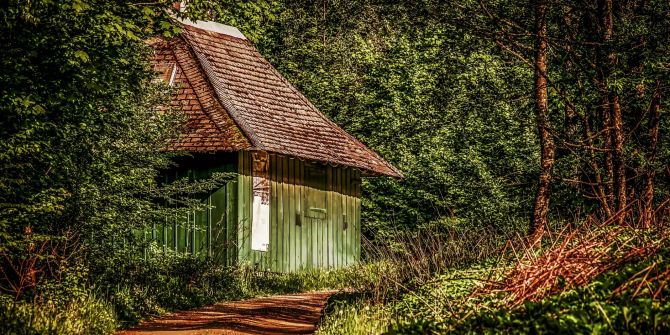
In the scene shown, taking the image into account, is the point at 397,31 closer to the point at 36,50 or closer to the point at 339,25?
the point at 339,25

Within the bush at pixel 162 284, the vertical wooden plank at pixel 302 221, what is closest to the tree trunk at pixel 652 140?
the bush at pixel 162 284

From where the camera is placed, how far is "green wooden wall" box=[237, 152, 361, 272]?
21.2m

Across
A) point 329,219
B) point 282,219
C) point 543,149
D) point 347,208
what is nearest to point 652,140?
point 543,149

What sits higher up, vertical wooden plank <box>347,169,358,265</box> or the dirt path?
vertical wooden plank <box>347,169,358,265</box>

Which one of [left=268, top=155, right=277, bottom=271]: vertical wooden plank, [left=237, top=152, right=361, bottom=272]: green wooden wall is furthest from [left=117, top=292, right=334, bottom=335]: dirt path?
[left=268, top=155, right=277, bottom=271]: vertical wooden plank

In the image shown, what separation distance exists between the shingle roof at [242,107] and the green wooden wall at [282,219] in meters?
0.59

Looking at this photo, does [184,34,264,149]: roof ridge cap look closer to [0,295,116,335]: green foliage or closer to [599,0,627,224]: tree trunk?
[0,295,116,335]: green foliage

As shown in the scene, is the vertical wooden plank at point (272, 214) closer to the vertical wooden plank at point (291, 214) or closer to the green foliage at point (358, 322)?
the vertical wooden plank at point (291, 214)

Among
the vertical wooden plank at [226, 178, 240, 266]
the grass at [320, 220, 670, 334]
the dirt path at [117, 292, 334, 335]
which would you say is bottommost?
the dirt path at [117, 292, 334, 335]

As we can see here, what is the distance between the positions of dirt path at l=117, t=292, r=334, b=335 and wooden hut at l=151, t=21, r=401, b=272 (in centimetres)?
500

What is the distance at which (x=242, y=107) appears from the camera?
2189 cm

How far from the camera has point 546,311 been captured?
21.8 ft

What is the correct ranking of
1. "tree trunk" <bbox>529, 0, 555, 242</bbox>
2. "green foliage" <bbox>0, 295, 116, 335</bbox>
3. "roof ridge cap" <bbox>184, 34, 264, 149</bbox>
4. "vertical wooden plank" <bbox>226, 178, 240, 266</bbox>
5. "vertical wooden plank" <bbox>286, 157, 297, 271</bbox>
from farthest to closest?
"vertical wooden plank" <bbox>286, 157, 297, 271</bbox> → "vertical wooden plank" <bbox>226, 178, 240, 266</bbox> → "roof ridge cap" <bbox>184, 34, 264, 149</bbox> → "tree trunk" <bbox>529, 0, 555, 242</bbox> → "green foliage" <bbox>0, 295, 116, 335</bbox>

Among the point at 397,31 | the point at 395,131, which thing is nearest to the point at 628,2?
the point at 395,131
